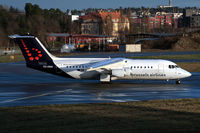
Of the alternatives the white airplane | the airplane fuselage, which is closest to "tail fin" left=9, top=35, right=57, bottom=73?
the white airplane

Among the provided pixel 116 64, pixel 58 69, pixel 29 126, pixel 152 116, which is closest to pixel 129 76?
pixel 116 64

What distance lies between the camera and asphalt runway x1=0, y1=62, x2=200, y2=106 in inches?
1195

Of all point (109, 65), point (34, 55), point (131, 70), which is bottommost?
point (131, 70)

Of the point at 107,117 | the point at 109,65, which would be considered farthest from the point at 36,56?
the point at 107,117

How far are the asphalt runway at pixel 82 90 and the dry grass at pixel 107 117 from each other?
2910 millimetres

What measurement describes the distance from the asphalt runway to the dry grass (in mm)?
2910

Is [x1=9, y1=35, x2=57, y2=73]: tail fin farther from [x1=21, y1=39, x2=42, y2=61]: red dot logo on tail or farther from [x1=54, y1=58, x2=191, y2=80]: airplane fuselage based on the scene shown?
[x1=54, y1=58, x2=191, y2=80]: airplane fuselage

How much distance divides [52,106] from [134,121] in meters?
7.64

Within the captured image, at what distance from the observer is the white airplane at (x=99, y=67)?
40062 millimetres

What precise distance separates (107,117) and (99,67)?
57.6ft

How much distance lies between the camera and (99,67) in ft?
131

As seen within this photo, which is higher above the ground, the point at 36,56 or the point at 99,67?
the point at 36,56

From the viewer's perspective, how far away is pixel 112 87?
125ft

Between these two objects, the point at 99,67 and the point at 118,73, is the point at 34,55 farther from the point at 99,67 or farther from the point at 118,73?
the point at 118,73
